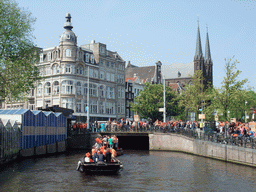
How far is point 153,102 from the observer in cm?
8225

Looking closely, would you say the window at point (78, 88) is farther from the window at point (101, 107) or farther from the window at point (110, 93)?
the window at point (110, 93)

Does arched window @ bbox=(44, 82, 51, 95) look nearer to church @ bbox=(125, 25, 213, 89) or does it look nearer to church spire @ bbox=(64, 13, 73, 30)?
church spire @ bbox=(64, 13, 73, 30)

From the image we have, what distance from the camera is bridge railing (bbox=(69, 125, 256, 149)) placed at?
29.9 metres

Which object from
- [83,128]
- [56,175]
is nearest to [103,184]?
[56,175]

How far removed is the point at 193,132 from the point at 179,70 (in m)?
109

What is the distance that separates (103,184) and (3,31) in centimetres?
2391

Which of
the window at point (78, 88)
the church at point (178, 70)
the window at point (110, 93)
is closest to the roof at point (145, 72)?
the church at point (178, 70)

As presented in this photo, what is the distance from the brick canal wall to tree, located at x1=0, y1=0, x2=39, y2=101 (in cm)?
1959

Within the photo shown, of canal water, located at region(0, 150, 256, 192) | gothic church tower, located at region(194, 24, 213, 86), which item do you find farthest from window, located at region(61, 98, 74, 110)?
gothic church tower, located at region(194, 24, 213, 86)

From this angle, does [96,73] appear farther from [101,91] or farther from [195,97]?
[195,97]

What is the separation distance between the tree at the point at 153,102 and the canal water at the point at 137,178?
1975 inches

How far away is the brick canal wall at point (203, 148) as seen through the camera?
29666 millimetres

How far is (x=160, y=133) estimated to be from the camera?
4984cm

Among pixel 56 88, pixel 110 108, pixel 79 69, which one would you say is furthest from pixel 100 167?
pixel 110 108
